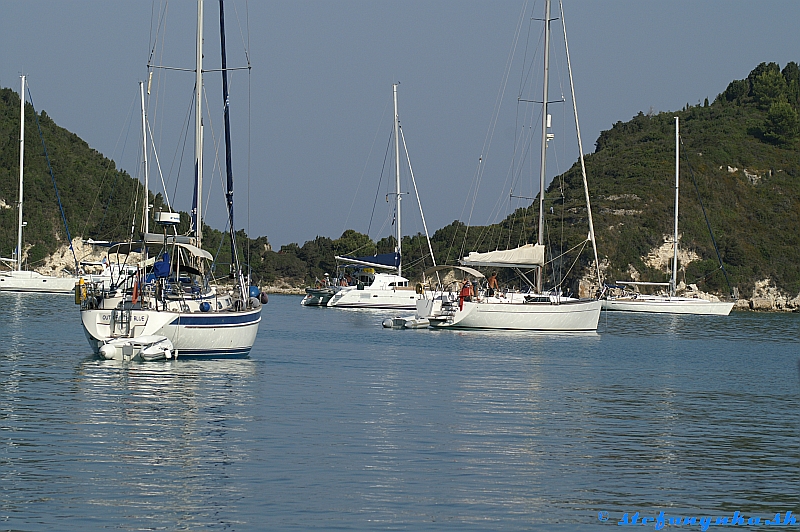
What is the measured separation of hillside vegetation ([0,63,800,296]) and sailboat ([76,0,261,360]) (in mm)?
49044

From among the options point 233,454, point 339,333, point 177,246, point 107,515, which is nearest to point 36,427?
point 233,454

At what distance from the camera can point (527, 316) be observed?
41.5 m

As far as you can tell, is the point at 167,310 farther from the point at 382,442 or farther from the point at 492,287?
the point at 492,287

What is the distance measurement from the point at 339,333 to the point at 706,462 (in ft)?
93.6

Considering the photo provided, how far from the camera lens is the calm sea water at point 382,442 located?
11.4 meters

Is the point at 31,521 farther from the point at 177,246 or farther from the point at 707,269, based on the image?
the point at 707,269

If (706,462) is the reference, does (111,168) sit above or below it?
above

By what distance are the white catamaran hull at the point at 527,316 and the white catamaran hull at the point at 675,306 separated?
1157 inches

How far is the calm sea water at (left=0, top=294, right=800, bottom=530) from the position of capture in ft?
37.6

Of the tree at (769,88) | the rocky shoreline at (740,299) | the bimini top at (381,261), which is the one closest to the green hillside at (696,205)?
the rocky shoreline at (740,299)

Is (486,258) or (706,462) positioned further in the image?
(486,258)

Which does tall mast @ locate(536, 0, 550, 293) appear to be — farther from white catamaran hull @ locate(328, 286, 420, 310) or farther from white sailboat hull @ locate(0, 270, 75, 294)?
white sailboat hull @ locate(0, 270, 75, 294)

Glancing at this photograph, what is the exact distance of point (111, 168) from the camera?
108125 millimetres

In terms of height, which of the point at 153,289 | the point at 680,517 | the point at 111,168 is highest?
the point at 111,168
